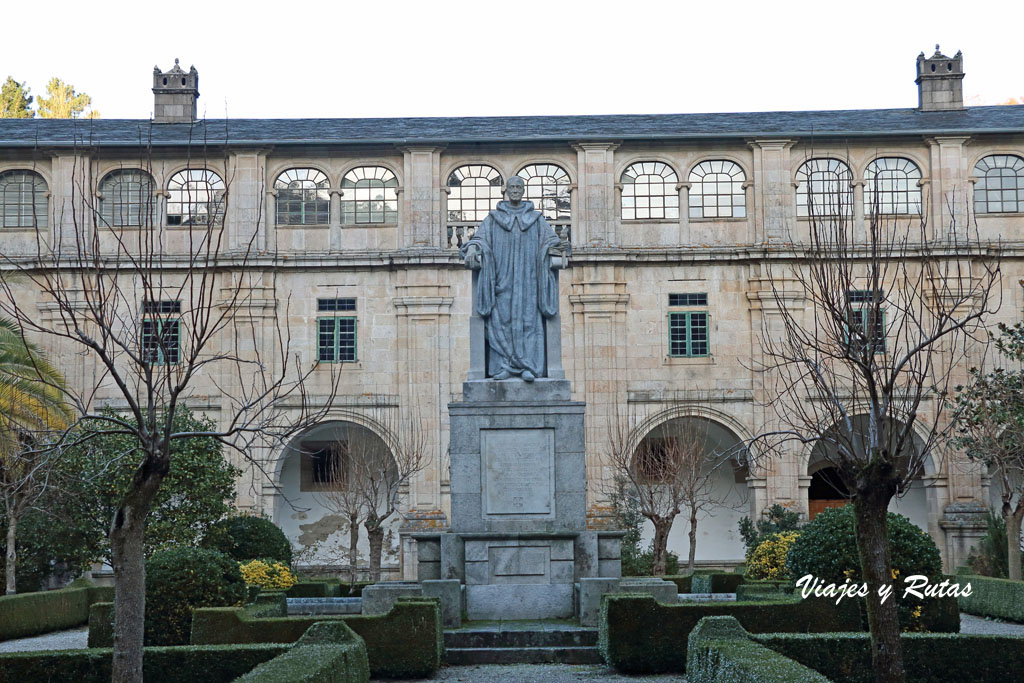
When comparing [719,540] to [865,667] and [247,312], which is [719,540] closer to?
[247,312]

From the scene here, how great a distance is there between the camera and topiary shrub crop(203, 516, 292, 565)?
2542 centimetres

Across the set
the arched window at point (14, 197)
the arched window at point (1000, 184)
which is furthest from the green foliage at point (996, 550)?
the arched window at point (14, 197)

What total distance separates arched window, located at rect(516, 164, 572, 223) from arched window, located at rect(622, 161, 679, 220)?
1.64 m

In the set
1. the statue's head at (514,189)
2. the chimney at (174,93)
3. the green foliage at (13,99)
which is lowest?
the statue's head at (514,189)

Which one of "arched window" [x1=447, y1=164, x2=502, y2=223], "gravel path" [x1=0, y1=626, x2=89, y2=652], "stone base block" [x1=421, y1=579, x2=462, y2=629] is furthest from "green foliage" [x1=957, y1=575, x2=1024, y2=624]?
"arched window" [x1=447, y1=164, x2=502, y2=223]

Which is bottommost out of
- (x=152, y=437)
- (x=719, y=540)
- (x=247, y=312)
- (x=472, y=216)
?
(x=719, y=540)

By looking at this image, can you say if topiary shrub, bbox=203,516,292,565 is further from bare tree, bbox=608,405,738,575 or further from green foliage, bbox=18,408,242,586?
bare tree, bbox=608,405,738,575

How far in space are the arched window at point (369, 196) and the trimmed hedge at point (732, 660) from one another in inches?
965

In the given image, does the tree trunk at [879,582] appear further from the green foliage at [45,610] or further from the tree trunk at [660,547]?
the tree trunk at [660,547]

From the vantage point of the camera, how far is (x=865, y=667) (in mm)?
12070

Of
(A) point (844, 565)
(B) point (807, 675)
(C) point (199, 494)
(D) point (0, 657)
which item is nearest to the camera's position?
(B) point (807, 675)

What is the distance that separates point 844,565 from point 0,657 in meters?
9.16

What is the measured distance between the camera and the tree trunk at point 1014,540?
23.8 meters

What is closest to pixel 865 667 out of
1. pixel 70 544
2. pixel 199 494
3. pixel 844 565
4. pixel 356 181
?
pixel 844 565
